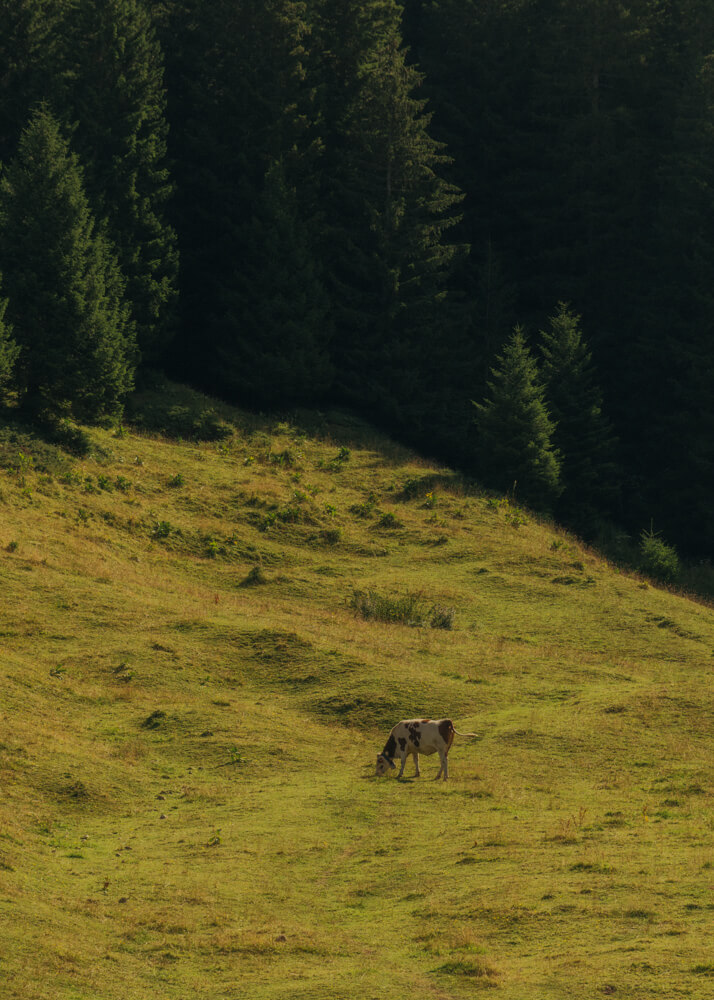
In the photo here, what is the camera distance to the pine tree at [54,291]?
48.2 metres

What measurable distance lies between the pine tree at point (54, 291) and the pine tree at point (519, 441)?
17490 millimetres

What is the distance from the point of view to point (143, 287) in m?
60.3

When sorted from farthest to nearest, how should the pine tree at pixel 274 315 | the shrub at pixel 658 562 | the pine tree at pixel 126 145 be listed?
1. the pine tree at pixel 274 315
2. the pine tree at pixel 126 145
3. the shrub at pixel 658 562

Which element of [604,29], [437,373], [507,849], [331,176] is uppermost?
[604,29]

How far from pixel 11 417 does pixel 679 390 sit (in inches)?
1430

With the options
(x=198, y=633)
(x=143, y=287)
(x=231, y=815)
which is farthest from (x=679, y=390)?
(x=231, y=815)

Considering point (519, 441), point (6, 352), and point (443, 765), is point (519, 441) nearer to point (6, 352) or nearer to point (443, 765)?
point (6, 352)

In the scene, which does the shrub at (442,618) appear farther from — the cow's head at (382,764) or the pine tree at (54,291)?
the pine tree at (54,291)

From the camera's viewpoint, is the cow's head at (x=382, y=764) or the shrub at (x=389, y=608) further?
the shrub at (x=389, y=608)

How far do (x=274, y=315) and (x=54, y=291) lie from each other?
1654 centimetres

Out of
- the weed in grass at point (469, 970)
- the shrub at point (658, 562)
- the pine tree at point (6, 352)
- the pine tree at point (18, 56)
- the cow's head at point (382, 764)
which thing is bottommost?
the cow's head at point (382, 764)

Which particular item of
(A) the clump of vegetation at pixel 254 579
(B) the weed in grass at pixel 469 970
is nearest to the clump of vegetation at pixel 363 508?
(A) the clump of vegetation at pixel 254 579

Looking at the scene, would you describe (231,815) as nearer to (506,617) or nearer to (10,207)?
(506,617)

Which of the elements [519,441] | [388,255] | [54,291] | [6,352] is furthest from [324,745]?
[388,255]
